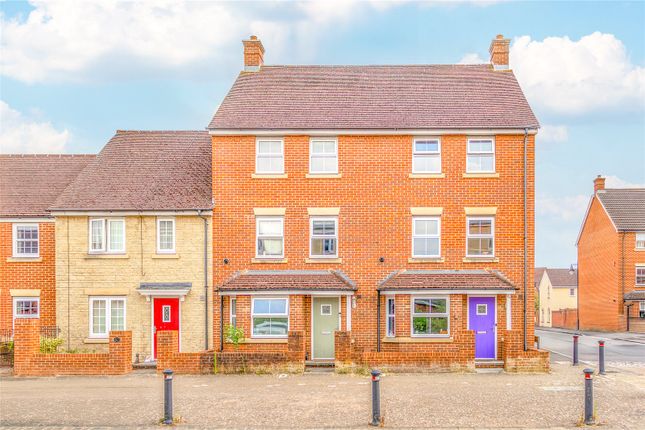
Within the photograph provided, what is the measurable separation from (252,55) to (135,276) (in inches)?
381

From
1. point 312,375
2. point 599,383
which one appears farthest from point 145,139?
point 599,383

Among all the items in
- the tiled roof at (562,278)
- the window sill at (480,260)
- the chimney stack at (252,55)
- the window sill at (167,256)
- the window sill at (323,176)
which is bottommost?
the tiled roof at (562,278)

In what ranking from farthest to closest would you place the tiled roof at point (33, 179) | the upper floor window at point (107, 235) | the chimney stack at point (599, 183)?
1. the chimney stack at point (599, 183)
2. the tiled roof at point (33, 179)
3. the upper floor window at point (107, 235)

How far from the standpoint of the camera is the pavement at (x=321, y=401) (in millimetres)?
13602

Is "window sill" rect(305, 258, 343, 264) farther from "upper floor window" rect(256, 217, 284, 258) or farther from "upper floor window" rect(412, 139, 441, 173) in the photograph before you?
"upper floor window" rect(412, 139, 441, 173)

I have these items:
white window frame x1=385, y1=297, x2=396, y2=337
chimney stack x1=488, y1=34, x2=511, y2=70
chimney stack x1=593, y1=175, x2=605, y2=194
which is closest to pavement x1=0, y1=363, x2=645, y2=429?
white window frame x1=385, y1=297, x2=396, y2=337

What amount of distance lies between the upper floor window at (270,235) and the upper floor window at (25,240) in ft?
29.0

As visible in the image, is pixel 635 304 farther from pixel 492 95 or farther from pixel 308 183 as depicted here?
pixel 308 183

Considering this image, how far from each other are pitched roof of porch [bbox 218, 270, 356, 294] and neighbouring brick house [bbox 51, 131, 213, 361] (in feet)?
4.31

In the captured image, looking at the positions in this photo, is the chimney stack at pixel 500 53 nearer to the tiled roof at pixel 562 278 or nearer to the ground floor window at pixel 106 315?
the ground floor window at pixel 106 315

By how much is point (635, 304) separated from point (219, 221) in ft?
113

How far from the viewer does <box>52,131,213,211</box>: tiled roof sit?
2428 centimetres

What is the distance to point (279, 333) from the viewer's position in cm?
2339

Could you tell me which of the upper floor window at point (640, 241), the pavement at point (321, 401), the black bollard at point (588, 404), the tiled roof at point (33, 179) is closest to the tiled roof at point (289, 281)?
the pavement at point (321, 401)
